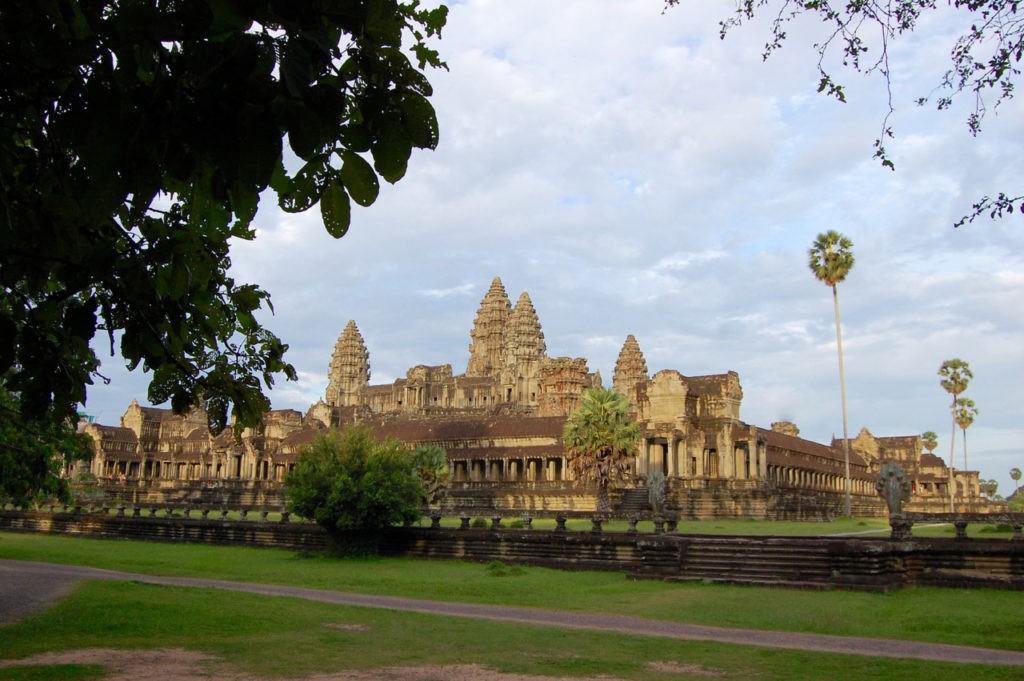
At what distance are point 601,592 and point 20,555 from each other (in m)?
20.0

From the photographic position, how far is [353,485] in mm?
26266

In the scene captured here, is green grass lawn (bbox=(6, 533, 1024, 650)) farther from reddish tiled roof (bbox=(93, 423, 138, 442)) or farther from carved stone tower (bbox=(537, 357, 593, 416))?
reddish tiled roof (bbox=(93, 423, 138, 442))

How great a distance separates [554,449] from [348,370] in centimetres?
8493

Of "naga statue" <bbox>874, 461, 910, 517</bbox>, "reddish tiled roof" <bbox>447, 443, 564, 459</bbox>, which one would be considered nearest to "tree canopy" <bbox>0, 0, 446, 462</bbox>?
"naga statue" <bbox>874, 461, 910, 517</bbox>

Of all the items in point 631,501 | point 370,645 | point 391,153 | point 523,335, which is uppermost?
point 523,335

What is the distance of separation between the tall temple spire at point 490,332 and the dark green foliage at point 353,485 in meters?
101

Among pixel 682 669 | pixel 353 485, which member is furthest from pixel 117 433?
pixel 682 669

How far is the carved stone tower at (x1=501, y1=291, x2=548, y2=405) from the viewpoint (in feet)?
384

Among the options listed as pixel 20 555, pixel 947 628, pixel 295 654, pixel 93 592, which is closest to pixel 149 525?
pixel 20 555

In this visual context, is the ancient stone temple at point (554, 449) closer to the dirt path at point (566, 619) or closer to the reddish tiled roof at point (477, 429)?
the reddish tiled roof at point (477, 429)

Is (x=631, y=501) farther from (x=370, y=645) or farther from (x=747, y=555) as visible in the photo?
(x=370, y=645)

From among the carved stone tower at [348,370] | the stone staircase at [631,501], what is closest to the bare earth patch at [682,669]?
the stone staircase at [631,501]

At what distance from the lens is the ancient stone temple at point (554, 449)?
5250 centimetres

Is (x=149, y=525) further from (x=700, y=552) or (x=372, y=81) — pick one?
(x=372, y=81)
